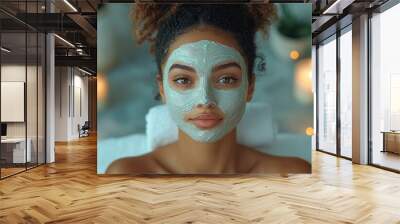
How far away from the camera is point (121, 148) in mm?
6480

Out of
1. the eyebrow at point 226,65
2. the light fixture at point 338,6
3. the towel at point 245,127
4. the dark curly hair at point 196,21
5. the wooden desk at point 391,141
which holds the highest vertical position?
the light fixture at point 338,6

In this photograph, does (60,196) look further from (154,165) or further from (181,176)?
(181,176)

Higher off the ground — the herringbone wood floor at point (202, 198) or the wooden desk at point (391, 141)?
the wooden desk at point (391, 141)

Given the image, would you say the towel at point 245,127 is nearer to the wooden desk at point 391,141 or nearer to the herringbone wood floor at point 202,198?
the herringbone wood floor at point 202,198

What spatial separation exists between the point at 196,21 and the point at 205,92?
49.6 inches

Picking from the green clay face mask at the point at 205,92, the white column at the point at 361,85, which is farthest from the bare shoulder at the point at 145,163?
the white column at the point at 361,85

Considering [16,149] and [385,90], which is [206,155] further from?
[385,90]

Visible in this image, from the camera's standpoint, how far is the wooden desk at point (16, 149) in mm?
6792

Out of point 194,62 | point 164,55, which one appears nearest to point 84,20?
point 164,55

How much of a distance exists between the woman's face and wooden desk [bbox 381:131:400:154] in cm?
327

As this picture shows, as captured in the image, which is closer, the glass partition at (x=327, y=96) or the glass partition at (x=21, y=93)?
the glass partition at (x=21, y=93)

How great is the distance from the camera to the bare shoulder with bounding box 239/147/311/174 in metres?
6.46

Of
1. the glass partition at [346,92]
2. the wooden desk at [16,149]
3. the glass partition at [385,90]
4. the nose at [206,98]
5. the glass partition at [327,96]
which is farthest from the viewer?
the glass partition at [327,96]

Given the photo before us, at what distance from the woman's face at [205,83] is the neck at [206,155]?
0.11 meters
